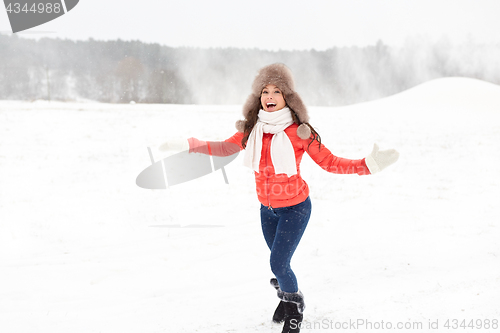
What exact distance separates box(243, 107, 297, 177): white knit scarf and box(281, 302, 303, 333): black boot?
1034 mm

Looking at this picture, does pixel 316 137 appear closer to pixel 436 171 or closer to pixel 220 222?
pixel 220 222

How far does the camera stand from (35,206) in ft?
19.6

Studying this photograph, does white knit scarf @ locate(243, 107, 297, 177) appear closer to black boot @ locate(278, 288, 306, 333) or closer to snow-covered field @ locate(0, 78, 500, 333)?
black boot @ locate(278, 288, 306, 333)

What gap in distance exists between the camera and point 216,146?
2.79 m

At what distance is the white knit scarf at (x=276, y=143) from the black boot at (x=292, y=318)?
1.03 metres

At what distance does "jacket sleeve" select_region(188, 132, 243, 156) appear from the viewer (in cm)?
278

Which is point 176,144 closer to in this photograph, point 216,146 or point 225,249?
point 216,146

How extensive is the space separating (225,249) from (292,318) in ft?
5.89

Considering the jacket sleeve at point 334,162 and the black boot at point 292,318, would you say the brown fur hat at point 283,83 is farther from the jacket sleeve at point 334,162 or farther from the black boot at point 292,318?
the black boot at point 292,318

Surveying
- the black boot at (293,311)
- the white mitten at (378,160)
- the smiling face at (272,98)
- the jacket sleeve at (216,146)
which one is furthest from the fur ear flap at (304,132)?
the black boot at (293,311)

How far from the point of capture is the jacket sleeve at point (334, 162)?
2367 mm

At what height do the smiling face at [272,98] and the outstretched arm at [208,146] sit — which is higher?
the smiling face at [272,98]

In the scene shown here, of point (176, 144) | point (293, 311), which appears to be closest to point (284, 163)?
point (176, 144)

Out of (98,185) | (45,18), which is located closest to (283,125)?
(45,18)
